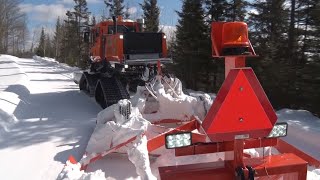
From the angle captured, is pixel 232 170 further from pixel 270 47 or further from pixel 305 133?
pixel 270 47

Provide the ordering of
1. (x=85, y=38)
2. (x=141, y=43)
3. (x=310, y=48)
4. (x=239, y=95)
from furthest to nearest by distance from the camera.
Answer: (x=85, y=38), (x=310, y=48), (x=141, y=43), (x=239, y=95)

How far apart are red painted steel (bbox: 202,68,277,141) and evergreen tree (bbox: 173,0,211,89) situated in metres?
14.9

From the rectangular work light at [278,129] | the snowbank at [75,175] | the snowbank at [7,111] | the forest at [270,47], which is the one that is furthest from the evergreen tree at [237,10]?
the snowbank at [75,175]

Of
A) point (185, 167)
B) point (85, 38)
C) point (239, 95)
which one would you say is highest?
point (85, 38)

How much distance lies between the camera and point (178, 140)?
2906 millimetres

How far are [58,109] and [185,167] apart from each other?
6719 millimetres

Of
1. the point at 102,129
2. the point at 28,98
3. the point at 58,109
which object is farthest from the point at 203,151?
the point at 28,98

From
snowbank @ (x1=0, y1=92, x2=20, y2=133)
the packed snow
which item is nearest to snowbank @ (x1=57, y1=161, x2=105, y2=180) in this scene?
the packed snow

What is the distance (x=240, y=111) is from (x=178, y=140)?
1.78 ft

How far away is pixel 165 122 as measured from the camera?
5.91 meters

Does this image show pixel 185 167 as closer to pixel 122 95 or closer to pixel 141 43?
pixel 122 95

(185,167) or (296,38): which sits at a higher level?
(296,38)

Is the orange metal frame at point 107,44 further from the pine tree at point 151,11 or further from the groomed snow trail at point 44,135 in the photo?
the pine tree at point 151,11

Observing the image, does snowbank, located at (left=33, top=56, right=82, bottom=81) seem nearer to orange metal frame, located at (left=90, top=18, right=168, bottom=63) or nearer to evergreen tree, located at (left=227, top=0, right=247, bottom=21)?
orange metal frame, located at (left=90, top=18, right=168, bottom=63)
